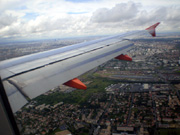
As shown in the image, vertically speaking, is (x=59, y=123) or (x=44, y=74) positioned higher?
(x=44, y=74)

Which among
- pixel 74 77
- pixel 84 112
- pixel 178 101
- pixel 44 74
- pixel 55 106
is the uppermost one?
pixel 44 74

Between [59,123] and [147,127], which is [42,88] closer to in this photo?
[59,123]

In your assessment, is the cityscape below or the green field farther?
the green field

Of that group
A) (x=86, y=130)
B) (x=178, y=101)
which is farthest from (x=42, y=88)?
(x=178, y=101)

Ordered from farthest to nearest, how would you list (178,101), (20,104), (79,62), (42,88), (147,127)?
(178,101) < (147,127) < (79,62) < (42,88) < (20,104)

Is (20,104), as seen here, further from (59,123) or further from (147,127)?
(147,127)

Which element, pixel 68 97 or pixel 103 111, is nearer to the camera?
pixel 103 111

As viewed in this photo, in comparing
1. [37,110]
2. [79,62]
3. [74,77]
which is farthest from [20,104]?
[37,110]

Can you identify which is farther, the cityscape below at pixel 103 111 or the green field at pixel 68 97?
the green field at pixel 68 97

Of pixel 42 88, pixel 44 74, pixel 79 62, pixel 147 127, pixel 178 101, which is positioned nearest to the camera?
pixel 42 88

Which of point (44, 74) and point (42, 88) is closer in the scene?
point (42, 88)

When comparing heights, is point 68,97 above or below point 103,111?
above
